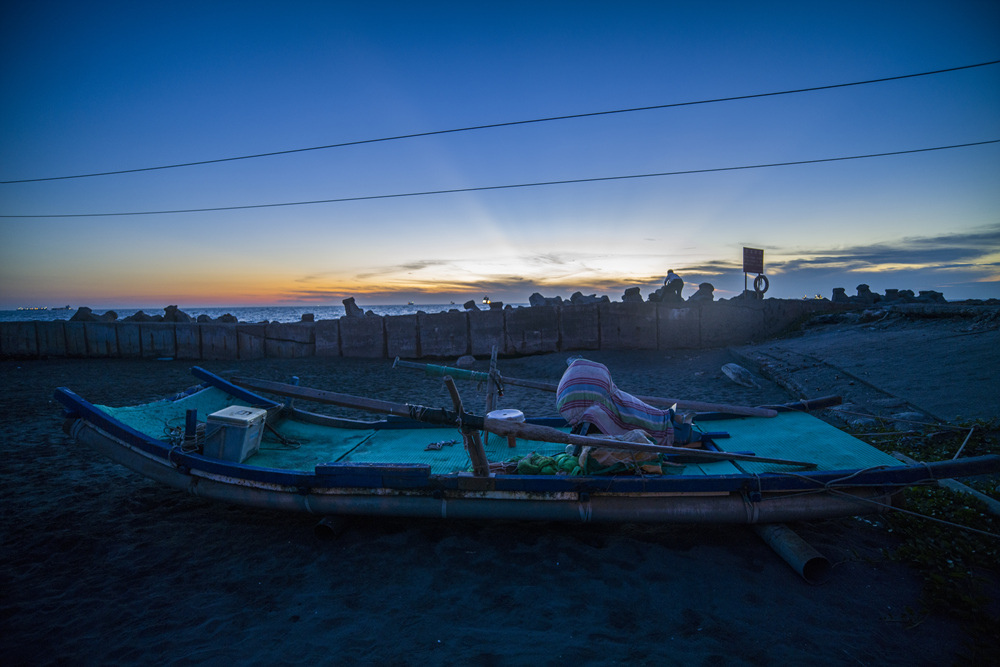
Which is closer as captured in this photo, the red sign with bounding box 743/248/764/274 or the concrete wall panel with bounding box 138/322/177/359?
the concrete wall panel with bounding box 138/322/177/359

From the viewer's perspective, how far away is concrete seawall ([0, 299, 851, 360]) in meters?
14.3

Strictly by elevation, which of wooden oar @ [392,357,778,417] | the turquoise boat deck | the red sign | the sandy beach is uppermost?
the red sign

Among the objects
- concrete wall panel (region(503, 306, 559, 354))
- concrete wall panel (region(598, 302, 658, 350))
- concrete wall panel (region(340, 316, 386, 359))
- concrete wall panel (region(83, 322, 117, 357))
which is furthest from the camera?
concrete wall panel (region(83, 322, 117, 357))

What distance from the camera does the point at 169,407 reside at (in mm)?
5500

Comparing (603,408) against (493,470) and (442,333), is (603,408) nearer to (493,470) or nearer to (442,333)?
(493,470)

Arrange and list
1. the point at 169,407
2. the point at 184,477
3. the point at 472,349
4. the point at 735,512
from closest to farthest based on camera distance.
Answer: the point at 735,512
the point at 184,477
the point at 169,407
the point at 472,349

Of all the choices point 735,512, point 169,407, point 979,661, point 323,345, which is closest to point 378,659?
point 735,512

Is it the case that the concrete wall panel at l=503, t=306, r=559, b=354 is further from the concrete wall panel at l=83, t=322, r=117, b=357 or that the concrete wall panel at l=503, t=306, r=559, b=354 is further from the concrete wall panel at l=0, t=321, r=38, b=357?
the concrete wall panel at l=0, t=321, r=38, b=357

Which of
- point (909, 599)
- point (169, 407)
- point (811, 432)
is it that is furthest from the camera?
point (169, 407)

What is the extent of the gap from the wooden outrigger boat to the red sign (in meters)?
11.7

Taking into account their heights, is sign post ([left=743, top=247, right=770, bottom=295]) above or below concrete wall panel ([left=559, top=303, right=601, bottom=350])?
above

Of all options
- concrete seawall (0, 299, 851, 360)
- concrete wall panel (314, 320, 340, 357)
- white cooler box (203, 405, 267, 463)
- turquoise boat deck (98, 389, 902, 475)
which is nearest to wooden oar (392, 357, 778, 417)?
turquoise boat deck (98, 389, 902, 475)

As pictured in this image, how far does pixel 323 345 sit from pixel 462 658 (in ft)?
44.7

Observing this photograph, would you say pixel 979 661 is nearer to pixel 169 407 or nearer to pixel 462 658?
pixel 462 658
